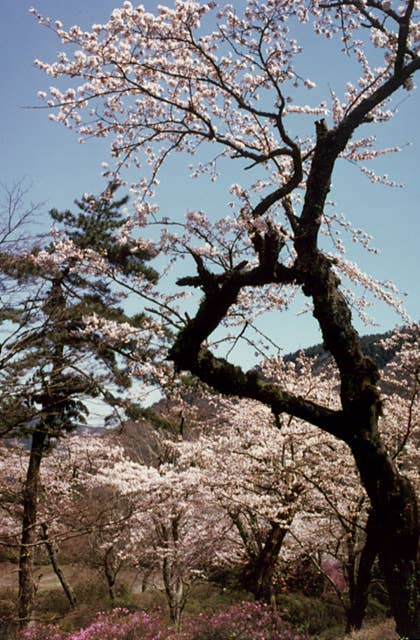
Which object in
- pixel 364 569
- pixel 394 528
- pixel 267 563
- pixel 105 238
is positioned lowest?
pixel 267 563

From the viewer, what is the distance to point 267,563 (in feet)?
28.8

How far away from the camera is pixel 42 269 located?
24.3 ft

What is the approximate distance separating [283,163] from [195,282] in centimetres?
336

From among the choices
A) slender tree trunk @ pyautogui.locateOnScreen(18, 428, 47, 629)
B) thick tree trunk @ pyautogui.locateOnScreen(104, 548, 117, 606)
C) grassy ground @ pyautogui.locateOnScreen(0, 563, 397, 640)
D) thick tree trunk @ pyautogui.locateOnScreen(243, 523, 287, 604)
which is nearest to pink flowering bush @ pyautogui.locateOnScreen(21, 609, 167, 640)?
grassy ground @ pyautogui.locateOnScreen(0, 563, 397, 640)

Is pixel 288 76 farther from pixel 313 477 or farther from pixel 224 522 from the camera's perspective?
pixel 224 522

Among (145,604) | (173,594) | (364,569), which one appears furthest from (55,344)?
(145,604)

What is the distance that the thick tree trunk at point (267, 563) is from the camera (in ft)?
28.4

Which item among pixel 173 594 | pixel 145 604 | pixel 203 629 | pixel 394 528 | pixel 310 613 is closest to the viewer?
pixel 394 528

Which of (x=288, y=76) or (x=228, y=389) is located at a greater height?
(x=288, y=76)

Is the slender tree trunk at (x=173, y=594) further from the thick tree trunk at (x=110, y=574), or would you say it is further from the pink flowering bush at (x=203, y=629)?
the thick tree trunk at (x=110, y=574)

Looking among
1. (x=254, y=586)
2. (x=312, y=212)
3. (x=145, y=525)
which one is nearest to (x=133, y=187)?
(x=312, y=212)

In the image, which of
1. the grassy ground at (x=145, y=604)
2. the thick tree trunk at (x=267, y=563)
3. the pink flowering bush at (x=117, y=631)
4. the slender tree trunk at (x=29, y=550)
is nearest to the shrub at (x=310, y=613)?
the grassy ground at (x=145, y=604)

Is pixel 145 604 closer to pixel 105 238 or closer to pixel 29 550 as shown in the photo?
pixel 29 550

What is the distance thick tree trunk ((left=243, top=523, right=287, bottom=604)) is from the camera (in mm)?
8656
